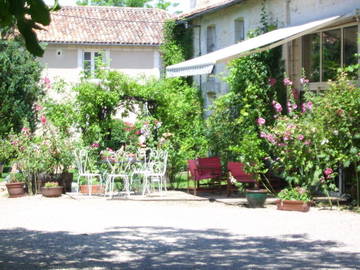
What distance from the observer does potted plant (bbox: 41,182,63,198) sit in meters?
14.0

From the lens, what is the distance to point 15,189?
14375 mm

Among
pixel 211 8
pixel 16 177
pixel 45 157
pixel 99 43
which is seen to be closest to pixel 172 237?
pixel 45 157

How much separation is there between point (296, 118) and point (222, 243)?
4797 mm

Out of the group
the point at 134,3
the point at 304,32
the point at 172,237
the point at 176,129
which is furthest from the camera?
the point at 134,3

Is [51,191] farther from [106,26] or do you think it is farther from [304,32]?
[106,26]

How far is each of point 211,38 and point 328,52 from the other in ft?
23.3

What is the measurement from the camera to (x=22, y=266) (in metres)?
6.95

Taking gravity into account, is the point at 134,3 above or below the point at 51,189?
above

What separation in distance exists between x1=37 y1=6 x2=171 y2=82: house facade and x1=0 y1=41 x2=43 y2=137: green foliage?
9.45 feet

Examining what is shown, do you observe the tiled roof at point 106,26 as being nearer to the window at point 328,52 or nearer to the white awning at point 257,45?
the white awning at point 257,45

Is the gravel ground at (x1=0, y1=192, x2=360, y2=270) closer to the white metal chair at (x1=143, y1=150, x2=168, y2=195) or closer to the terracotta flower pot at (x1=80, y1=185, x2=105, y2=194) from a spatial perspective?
the white metal chair at (x1=143, y1=150, x2=168, y2=195)

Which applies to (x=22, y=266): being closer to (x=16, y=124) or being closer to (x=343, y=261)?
(x=343, y=261)

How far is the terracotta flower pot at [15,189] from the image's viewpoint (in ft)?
47.0

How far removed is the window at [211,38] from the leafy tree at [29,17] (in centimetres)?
1709
